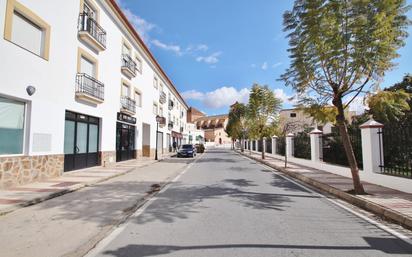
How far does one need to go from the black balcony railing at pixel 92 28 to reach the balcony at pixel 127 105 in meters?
4.80

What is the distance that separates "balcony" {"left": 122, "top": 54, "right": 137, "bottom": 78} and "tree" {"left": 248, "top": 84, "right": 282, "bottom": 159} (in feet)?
37.4

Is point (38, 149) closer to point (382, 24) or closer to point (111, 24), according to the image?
point (111, 24)

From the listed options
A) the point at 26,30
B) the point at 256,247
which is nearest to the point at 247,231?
the point at 256,247

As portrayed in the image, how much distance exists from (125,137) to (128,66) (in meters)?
5.55

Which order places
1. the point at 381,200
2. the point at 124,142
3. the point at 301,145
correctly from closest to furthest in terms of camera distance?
the point at 381,200 < the point at 301,145 < the point at 124,142

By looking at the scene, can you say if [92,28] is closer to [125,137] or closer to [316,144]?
[125,137]

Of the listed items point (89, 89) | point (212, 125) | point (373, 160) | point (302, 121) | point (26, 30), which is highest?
point (212, 125)

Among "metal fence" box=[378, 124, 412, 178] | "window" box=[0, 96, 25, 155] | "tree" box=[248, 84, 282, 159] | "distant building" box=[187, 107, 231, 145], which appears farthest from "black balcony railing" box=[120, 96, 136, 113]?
"distant building" box=[187, 107, 231, 145]

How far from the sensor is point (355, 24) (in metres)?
8.02

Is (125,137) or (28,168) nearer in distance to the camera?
(28,168)

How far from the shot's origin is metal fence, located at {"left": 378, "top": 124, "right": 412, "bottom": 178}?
884cm

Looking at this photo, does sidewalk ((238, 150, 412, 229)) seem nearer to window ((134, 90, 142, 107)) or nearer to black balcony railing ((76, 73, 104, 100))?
black balcony railing ((76, 73, 104, 100))

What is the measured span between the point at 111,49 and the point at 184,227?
1611 cm

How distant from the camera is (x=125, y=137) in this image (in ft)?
72.7
